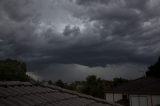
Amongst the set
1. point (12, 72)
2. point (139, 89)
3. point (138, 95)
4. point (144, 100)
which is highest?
point (12, 72)

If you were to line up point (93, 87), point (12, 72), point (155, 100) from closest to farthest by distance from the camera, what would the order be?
point (12, 72) → point (155, 100) → point (93, 87)

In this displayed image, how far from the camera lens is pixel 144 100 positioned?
32656mm

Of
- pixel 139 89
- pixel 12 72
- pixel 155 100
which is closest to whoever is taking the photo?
pixel 12 72

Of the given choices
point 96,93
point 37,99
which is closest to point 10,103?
point 37,99

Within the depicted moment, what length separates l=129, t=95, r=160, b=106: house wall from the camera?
32.1 m

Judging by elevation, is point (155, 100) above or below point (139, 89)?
below

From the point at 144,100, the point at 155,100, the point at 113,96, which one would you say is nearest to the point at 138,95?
the point at 144,100

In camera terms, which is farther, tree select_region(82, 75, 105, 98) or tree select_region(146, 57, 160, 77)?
tree select_region(146, 57, 160, 77)

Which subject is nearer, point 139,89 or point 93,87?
point 139,89

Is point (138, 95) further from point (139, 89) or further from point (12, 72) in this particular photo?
point (12, 72)

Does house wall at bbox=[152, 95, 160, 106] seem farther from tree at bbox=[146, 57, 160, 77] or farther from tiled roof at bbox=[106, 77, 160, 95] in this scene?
tree at bbox=[146, 57, 160, 77]

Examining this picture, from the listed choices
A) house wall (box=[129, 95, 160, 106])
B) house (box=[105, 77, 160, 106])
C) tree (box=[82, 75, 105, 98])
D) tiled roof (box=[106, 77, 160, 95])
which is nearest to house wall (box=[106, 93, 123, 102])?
house (box=[105, 77, 160, 106])

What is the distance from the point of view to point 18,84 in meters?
5.20

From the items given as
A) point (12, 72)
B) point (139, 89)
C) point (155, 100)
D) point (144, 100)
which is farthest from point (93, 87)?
point (12, 72)
